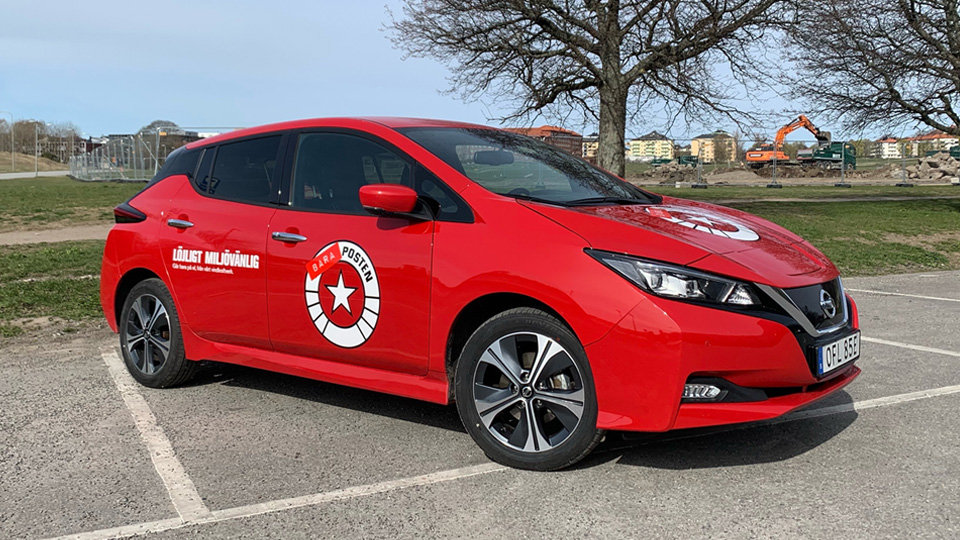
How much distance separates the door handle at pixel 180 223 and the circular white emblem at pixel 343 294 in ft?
3.59

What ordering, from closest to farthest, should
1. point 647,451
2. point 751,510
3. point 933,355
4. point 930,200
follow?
point 751,510 < point 647,451 < point 933,355 < point 930,200

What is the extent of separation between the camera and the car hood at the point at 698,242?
144 inches

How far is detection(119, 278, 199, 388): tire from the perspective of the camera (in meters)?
5.26

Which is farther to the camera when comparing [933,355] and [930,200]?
[930,200]

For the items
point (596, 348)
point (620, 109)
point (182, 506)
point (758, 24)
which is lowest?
point (182, 506)

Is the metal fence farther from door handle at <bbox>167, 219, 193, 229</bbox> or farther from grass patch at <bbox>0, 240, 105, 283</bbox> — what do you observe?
door handle at <bbox>167, 219, 193, 229</bbox>

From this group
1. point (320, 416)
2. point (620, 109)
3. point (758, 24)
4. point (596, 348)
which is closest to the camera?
point (596, 348)

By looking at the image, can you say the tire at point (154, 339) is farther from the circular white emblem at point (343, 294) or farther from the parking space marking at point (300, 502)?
the parking space marking at point (300, 502)

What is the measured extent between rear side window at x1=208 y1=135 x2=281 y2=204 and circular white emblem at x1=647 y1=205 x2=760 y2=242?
7.00 ft

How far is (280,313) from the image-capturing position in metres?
4.62

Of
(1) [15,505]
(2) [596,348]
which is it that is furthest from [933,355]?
(1) [15,505]

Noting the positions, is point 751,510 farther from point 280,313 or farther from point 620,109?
point 620,109

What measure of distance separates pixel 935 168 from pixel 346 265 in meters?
48.7

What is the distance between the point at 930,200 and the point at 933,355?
66.9ft
